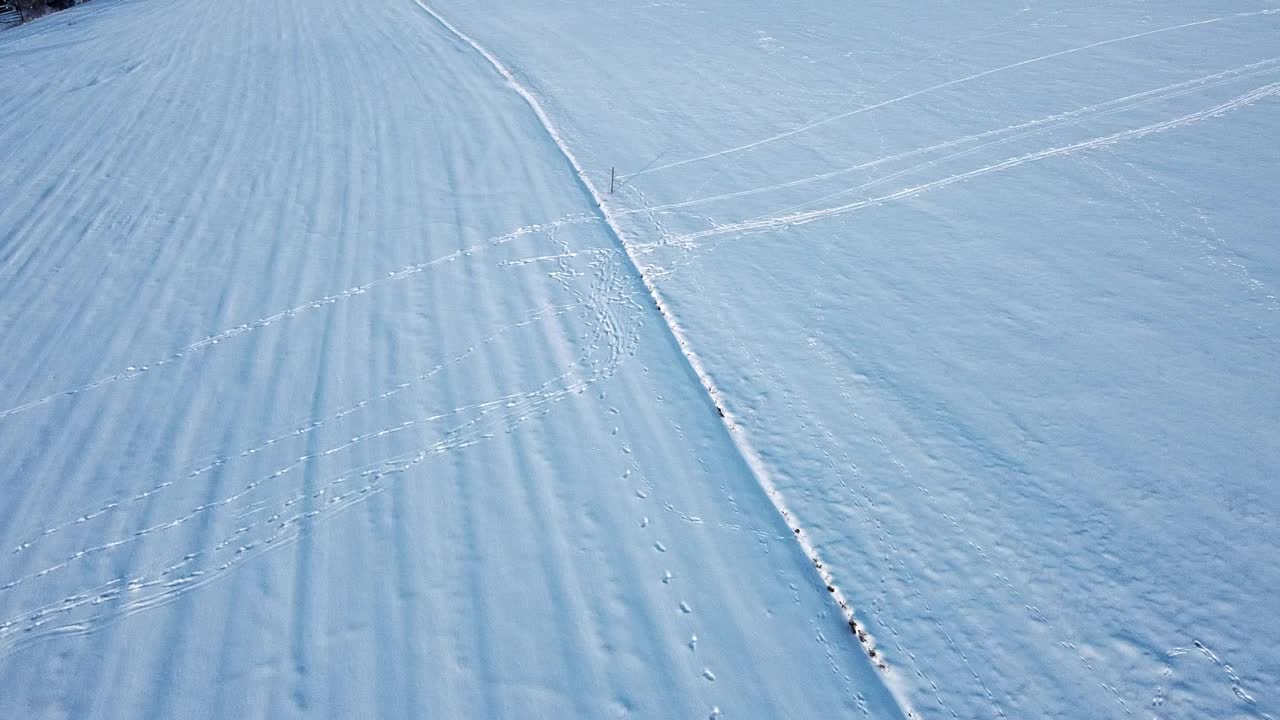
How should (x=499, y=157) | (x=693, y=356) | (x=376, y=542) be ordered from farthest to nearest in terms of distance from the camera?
1. (x=499, y=157)
2. (x=693, y=356)
3. (x=376, y=542)

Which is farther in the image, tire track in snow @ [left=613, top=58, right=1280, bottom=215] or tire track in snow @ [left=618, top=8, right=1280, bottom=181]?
tire track in snow @ [left=618, top=8, right=1280, bottom=181]

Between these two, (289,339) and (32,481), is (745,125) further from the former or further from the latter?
(32,481)

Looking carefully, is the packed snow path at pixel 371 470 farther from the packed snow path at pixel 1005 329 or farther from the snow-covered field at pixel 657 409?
the packed snow path at pixel 1005 329

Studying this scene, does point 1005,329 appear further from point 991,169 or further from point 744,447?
point 991,169

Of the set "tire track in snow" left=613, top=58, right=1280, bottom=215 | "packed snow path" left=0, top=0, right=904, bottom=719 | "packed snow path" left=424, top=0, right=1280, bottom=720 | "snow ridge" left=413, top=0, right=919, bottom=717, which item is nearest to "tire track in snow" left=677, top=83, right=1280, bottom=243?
"packed snow path" left=424, top=0, right=1280, bottom=720

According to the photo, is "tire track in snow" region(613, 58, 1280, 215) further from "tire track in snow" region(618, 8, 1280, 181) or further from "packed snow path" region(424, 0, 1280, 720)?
"tire track in snow" region(618, 8, 1280, 181)

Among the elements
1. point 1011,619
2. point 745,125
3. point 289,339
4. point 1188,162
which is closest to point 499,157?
point 745,125

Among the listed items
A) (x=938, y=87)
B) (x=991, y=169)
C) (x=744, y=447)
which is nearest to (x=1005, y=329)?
(x=744, y=447)
